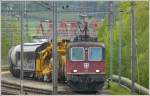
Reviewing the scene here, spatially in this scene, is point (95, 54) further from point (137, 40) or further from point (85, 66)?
point (137, 40)

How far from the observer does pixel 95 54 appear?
355 inches

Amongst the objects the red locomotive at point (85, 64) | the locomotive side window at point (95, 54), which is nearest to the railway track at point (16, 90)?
the red locomotive at point (85, 64)

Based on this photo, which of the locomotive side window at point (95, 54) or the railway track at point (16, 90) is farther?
the locomotive side window at point (95, 54)

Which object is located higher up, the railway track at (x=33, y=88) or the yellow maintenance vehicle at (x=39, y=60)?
the yellow maintenance vehicle at (x=39, y=60)

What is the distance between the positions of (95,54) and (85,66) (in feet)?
1.00

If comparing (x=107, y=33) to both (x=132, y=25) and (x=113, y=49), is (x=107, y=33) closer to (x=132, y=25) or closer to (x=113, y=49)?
(x=113, y=49)

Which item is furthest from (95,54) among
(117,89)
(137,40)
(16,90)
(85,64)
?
(16,90)

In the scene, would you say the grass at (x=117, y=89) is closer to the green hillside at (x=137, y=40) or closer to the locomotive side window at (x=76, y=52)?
the green hillside at (x=137, y=40)

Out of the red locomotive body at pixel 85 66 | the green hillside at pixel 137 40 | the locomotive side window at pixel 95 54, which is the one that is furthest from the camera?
the green hillside at pixel 137 40

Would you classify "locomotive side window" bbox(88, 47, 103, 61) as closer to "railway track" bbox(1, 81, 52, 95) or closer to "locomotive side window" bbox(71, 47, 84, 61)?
"locomotive side window" bbox(71, 47, 84, 61)

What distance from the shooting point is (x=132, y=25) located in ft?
29.0

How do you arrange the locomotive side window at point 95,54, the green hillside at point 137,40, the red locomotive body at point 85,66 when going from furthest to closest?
the green hillside at point 137,40 < the locomotive side window at point 95,54 < the red locomotive body at point 85,66

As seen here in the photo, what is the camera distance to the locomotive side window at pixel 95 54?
898 cm

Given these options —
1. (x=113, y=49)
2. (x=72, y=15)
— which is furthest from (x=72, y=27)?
(x=113, y=49)
